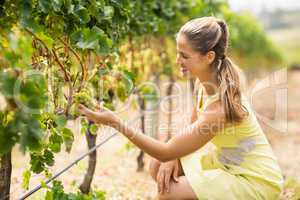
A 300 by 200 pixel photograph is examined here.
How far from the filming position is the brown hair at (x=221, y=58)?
2943mm

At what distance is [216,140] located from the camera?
3.19 metres

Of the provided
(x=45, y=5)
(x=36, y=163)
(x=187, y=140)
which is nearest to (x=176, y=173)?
(x=187, y=140)

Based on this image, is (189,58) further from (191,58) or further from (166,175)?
(166,175)

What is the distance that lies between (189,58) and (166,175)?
2.27 feet

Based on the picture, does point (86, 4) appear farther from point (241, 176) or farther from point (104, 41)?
point (241, 176)

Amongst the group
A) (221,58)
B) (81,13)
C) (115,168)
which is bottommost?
(115,168)

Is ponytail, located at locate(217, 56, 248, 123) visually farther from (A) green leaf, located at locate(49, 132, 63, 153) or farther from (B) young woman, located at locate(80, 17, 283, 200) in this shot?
(A) green leaf, located at locate(49, 132, 63, 153)

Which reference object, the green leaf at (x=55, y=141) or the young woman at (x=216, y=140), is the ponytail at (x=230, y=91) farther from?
the green leaf at (x=55, y=141)

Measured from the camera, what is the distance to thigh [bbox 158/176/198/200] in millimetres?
3000

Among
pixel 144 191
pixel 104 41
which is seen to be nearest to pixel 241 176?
pixel 104 41

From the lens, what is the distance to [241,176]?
121 inches

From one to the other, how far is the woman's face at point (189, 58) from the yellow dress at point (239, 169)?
18 centimetres

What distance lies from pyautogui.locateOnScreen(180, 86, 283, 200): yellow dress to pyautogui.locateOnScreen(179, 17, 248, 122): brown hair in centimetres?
8

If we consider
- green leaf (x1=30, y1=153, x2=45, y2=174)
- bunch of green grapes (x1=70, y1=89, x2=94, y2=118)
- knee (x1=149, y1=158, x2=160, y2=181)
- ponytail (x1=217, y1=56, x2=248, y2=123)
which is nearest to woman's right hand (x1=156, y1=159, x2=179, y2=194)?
knee (x1=149, y1=158, x2=160, y2=181)
